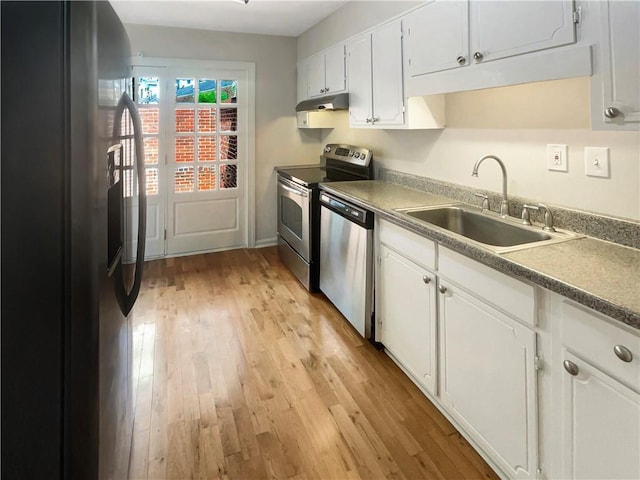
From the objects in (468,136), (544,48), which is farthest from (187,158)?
(544,48)

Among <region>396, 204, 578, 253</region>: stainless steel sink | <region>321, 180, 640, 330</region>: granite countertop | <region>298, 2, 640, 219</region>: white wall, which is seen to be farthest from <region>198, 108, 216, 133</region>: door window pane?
<region>321, 180, 640, 330</region>: granite countertop

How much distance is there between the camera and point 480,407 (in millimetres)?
1574

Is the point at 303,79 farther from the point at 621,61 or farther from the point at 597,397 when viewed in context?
the point at 597,397

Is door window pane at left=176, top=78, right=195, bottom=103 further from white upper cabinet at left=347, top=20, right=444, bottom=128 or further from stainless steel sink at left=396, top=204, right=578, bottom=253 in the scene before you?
stainless steel sink at left=396, top=204, right=578, bottom=253

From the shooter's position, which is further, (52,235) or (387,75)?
(387,75)

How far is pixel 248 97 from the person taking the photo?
4426 millimetres

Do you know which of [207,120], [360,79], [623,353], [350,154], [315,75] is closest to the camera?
[623,353]

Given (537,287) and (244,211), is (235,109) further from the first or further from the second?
(537,287)

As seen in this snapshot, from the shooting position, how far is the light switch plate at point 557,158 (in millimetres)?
1750

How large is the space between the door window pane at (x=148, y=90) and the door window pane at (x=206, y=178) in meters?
0.83

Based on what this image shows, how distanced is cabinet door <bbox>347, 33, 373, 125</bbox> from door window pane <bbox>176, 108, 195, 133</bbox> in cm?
198

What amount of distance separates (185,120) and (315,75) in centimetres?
149

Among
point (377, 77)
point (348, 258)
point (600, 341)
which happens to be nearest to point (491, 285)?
point (600, 341)

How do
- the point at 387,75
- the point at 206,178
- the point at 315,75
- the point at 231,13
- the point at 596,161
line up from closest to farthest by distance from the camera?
the point at 596,161, the point at 387,75, the point at 231,13, the point at 315,75, the point at 206,178
